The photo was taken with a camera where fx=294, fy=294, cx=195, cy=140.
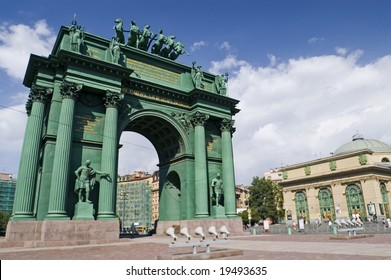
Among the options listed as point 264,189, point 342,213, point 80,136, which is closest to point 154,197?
point 264,189

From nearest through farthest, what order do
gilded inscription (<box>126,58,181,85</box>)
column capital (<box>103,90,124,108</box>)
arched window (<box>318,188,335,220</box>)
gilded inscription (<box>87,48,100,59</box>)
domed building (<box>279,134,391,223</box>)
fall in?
1. column capital (<box>103,90,124,108</box>)
2. gilded inscription (<box>87,48,100,59</box>)
3. gilded inscription (<box>126,58,181,85</box>)
4. domed building (<box>279,134,391,223</box>)
5. arched window (<box>318,188,335,220</box>)

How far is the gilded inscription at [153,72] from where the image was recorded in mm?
27250

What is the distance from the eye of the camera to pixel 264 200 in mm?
80562

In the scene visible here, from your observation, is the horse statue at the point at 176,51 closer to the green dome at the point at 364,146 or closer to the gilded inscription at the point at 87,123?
the gilded inscription at the point at 87,123

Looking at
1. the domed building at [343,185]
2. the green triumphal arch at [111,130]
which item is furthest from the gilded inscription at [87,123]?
the domed building at [343,185]

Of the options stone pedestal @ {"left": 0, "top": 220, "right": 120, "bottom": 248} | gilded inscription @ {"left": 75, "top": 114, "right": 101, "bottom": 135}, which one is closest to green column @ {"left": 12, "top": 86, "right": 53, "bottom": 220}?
stone pedestal @ {"left": 0, "top": 220, "right": 120, "bottom": 248}

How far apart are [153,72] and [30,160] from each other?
13.4 meters

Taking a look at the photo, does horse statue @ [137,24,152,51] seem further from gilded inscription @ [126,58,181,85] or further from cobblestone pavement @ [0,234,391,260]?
cobblestone pavement @ [0,234,391,260]

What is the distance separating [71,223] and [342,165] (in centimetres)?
6121

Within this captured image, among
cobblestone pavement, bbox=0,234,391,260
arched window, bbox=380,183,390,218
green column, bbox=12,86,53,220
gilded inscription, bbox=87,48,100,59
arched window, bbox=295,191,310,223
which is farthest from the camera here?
arched window, bbox=295,191,310,223

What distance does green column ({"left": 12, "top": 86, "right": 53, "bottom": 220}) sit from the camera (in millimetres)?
19609

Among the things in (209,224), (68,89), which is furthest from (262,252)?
(68,89)

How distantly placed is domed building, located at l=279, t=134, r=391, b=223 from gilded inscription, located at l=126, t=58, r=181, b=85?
45849mm

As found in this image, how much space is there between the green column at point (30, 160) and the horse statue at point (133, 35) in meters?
9.36
